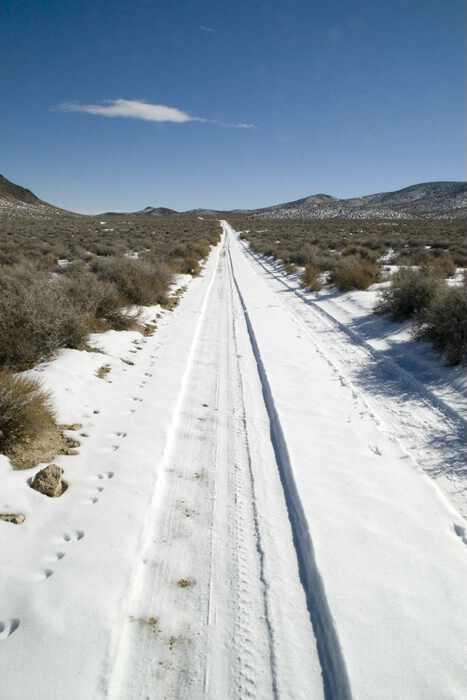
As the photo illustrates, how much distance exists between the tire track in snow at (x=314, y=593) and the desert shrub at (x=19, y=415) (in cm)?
238

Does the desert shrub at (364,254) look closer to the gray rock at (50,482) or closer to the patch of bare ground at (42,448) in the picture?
the patch of bare ground at (42,448)

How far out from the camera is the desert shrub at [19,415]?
3703 mm

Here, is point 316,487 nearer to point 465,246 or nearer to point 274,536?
point 274,536

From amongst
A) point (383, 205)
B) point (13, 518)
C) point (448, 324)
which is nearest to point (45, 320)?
point (13, 518)

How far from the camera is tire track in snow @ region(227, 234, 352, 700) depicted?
2.04 metres

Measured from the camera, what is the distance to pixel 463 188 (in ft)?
361

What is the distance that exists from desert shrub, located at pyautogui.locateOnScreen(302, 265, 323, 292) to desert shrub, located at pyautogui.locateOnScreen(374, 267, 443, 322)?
387 cm

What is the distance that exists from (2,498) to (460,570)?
3.38m

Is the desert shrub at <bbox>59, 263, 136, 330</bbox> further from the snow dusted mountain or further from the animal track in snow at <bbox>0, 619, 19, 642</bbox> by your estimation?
the snow dusted mountain

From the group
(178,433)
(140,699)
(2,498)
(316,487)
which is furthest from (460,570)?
(2,498)

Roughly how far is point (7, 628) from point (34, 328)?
4432mm

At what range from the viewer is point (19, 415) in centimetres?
378

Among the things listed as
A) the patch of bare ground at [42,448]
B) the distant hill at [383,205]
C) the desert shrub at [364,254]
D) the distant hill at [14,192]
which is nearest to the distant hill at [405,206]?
the distant hill at [383,205]

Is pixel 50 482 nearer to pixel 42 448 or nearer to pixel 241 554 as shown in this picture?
pixel 42 448
